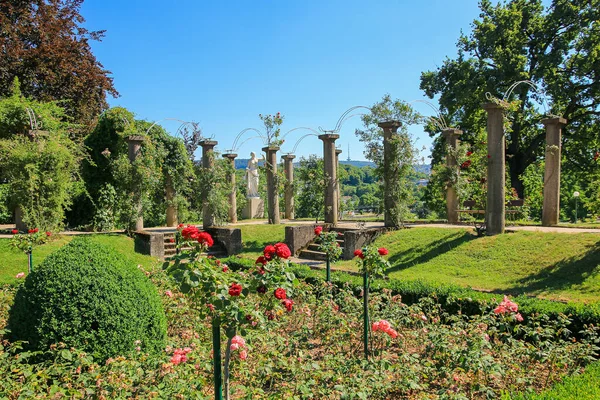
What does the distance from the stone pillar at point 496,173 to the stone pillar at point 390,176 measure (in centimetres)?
311

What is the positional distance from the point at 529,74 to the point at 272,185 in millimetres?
12823

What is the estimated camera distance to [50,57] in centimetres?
1933

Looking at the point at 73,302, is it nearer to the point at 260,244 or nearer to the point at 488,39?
the point at 260,244

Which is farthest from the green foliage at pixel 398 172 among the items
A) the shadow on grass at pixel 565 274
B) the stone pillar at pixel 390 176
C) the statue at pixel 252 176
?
the statue at pixel 252 176

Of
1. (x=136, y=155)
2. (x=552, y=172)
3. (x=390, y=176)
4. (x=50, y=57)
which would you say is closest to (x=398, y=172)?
(x=390, y=176)

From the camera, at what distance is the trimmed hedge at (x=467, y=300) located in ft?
18.6

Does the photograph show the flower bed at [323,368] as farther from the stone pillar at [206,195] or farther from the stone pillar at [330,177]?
the stone pillar at [206,195]

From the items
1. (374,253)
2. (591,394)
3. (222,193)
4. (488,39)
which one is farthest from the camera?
(488,39)

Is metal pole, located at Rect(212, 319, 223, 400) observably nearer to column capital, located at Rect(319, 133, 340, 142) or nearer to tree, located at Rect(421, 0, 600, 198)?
column capital, located at Rect(319, 133, 340, 142)

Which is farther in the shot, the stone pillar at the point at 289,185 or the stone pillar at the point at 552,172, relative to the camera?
the stone pillar at the point at 289,185

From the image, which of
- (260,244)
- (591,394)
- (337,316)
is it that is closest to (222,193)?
(260,244)

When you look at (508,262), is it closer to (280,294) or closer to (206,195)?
(280,294)

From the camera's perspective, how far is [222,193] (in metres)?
16.5

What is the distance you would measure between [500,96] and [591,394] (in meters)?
20.1
